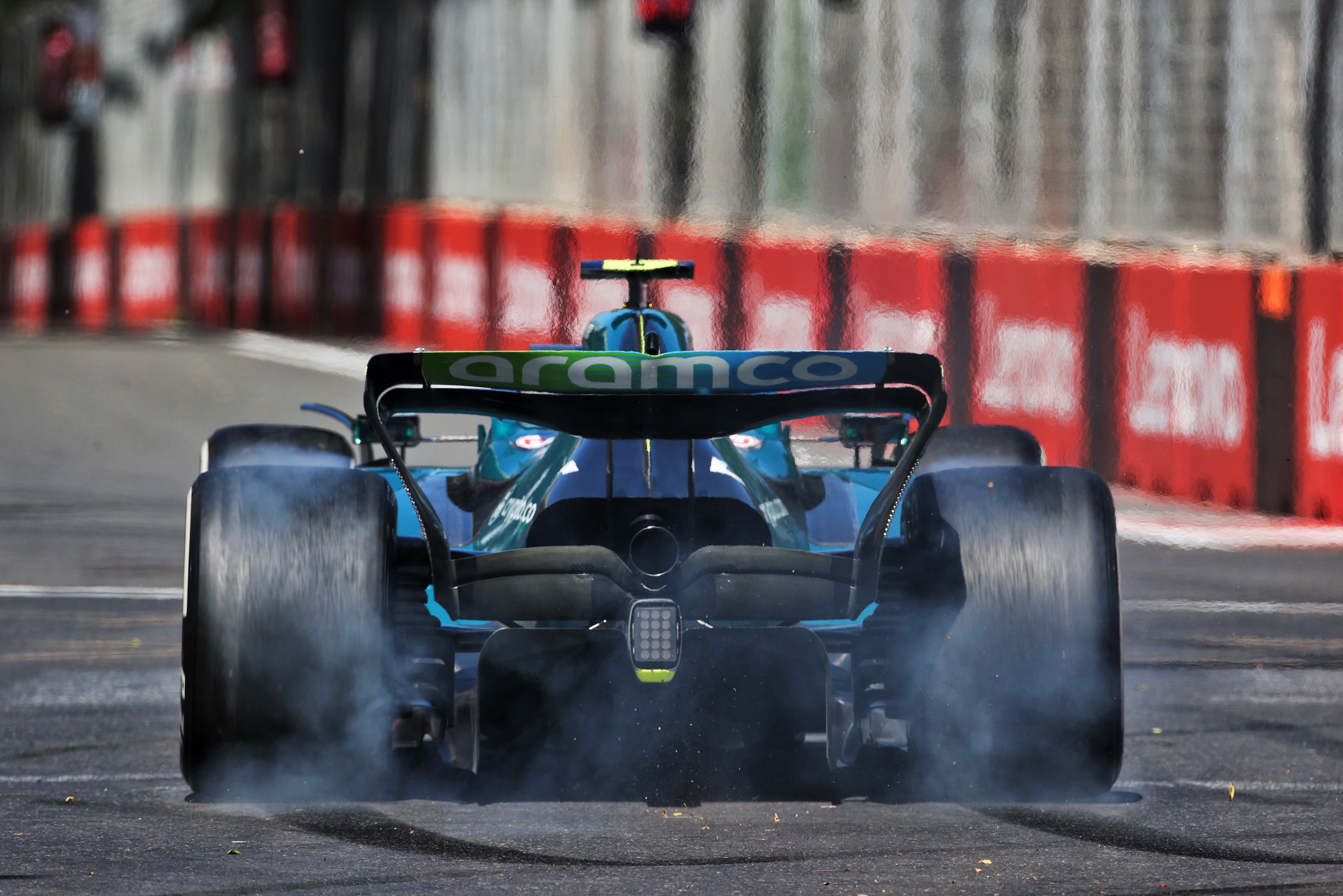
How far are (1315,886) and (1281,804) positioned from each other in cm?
92

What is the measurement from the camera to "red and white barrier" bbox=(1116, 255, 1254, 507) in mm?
12031

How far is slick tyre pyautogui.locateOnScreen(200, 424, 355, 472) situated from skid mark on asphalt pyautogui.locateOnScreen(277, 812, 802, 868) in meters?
1.62

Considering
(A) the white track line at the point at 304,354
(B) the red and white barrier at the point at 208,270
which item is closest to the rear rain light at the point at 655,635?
(A) the white track line at the point at 304,354

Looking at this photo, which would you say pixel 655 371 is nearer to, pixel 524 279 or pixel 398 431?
pixel 398 431

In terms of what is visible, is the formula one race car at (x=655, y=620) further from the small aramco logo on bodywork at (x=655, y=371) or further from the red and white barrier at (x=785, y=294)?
the red and white barrier at (x=785, y=294)

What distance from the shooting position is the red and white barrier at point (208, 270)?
2691 centimetres

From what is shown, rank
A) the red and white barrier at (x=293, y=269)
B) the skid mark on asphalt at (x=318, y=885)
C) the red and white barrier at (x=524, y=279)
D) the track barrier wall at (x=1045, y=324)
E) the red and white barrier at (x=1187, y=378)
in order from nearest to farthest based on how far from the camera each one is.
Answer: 1. the skid mark on asphalt at (x=318, y=885)
2. the track barrier wall at (x=1045, y=324)
3. the red and white barrier at (x=1187, y=378)
4. the red and white barrier at (x=524, y=279)
5. the red and white barrier at (x=293, y=269)

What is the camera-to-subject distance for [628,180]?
67.9 feet

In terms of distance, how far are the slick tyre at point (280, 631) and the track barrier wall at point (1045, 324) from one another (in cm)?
741

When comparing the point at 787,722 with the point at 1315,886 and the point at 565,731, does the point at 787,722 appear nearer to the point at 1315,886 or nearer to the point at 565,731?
the point at 565,731

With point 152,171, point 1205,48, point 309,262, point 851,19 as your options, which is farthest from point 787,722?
point 152,171

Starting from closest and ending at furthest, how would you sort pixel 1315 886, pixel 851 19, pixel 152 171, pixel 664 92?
pixel 1315 886 < pixel 851 19 < pixel 664 92 < pixel 152 171

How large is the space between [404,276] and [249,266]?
4.68 metres

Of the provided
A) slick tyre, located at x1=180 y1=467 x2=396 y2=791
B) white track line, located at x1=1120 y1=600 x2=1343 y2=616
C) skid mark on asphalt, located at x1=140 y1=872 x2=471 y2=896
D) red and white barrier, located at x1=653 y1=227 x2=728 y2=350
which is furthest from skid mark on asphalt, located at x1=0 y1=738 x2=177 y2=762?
red and white barrier, located at x1=653 y1=227 x2=728 y2=350
